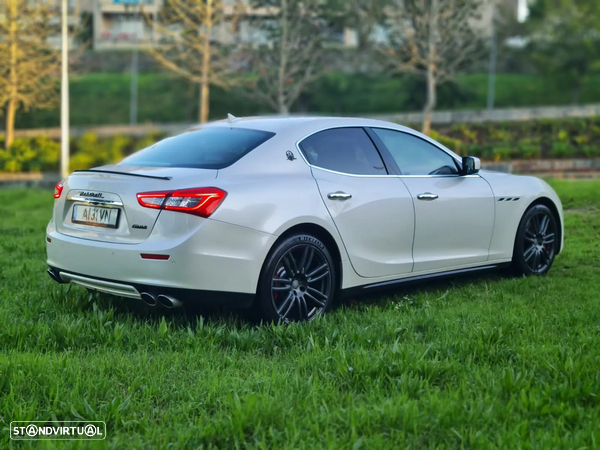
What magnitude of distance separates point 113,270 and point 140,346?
608 millimetres

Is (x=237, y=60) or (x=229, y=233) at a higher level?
(x=237, y=60)

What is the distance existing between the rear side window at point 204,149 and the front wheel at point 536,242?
2772 mm

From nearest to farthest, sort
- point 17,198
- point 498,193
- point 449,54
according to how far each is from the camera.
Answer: point 498,193 < point 17,198 < point 449,54

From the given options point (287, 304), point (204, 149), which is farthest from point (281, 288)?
point (204, 149)

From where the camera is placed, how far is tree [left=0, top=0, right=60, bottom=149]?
3059cm

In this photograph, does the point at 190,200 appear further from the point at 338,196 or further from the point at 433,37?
the point at 433,37

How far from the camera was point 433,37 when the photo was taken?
2984cm

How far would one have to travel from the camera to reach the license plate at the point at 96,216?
4982 millimetres

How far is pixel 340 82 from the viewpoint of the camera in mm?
41250

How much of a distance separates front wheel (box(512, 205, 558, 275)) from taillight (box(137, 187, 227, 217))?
3283mm

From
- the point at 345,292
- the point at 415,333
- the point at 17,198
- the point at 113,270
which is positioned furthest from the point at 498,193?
the point at 17,198

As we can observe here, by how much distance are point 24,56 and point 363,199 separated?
2847 cm

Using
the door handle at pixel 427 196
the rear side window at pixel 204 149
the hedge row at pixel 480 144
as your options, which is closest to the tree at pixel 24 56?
the hedge row at pixel 480 144

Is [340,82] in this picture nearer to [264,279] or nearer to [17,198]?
[17,198]
